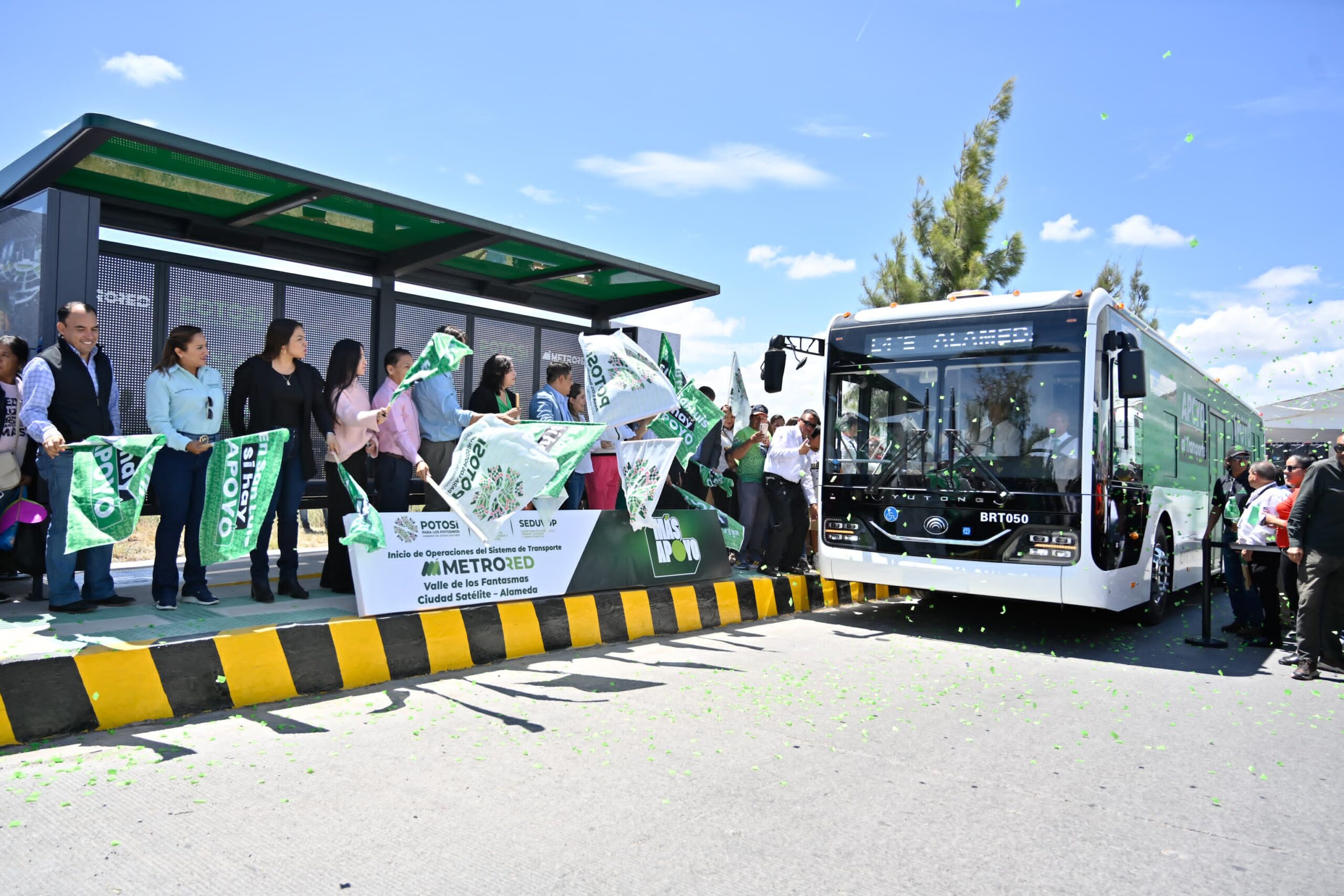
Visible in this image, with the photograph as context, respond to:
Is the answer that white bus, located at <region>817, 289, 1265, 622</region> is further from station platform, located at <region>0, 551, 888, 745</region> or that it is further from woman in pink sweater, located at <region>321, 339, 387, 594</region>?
woman in pink sweater, located at <region>321, 339, 387, 594</region>

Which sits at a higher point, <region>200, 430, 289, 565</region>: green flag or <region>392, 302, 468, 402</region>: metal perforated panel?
<region>392, 302, 468, 402</region>: metal perforated panel

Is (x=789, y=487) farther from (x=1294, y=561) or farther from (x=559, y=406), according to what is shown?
(x=1294, y=561)

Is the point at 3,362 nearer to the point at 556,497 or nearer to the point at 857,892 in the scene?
the point at 556,497

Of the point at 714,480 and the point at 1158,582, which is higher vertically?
the point at 714,480

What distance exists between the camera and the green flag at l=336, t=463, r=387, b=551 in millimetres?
6207

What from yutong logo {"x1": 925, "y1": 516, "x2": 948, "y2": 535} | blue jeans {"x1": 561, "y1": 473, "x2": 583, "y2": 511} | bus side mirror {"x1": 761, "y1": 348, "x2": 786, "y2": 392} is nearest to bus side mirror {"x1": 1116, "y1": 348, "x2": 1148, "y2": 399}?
yutong logo {"x1": 925, "y1": 516, "x2": 948, "y2": 535}

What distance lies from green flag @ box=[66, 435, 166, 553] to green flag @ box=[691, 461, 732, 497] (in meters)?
5.53

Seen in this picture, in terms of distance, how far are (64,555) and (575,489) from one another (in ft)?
12.9

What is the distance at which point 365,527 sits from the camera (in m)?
6.22

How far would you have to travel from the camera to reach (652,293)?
12.3 m

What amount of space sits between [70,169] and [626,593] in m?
5.52

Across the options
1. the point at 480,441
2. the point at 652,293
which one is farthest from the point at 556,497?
the point at 652,293

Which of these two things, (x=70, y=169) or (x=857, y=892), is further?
(x=70, y=169)

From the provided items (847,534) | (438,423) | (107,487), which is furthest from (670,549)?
Answer: (107,487)
